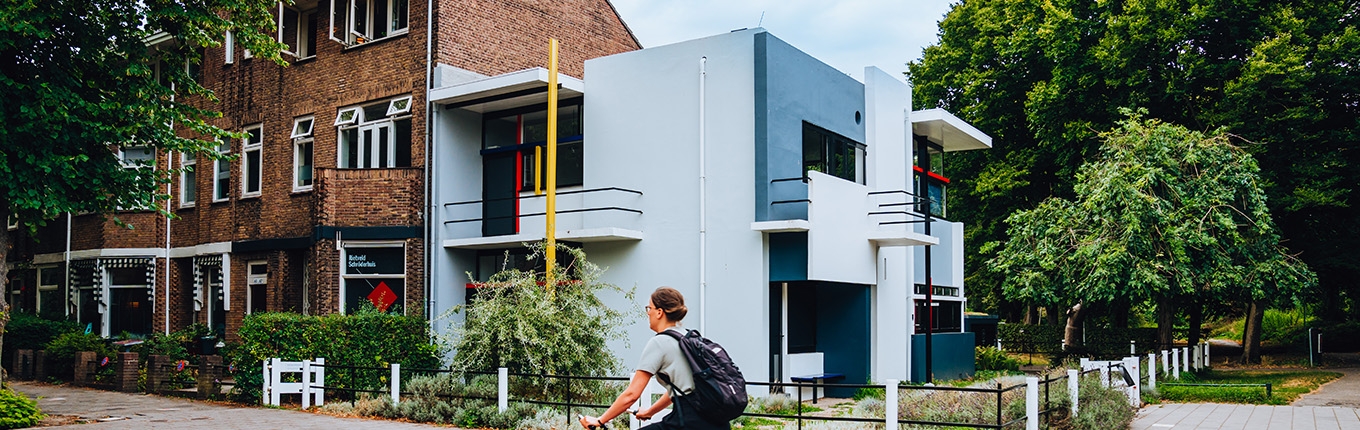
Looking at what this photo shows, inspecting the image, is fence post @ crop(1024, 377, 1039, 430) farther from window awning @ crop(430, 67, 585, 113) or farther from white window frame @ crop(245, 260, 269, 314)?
white window frame @ crop(245, 260, 269, 314)

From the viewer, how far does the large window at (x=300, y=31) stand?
22.7 m

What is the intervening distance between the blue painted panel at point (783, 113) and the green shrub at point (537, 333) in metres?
3.43

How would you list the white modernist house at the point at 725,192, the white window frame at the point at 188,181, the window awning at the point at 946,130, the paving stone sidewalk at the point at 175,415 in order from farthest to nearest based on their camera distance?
the white window frame at the point at 188,181 < the window awning at the point at 946,130 < the white modernist house at the point at 725,192 < the paving stone sidewalk at the point at 175,415

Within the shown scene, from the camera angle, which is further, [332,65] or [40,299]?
[40,299]

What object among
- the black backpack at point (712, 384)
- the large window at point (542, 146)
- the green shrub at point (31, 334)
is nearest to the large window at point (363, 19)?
the large window at point (542, 146)

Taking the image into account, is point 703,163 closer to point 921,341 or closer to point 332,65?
point 921,341

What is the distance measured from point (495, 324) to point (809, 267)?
17.0 ft

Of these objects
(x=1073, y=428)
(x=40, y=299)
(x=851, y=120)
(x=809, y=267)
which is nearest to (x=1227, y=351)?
(x=851, y=120)

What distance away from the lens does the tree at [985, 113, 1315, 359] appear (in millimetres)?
22484

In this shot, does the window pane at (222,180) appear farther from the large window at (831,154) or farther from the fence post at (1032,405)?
the fence post at (1032,405)

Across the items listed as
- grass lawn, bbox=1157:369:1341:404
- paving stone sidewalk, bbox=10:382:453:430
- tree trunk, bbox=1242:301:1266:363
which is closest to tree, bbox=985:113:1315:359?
grass lawn, bbox=1157:369:1341:404

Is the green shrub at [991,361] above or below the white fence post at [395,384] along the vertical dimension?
below

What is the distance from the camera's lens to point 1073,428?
40.5 ft

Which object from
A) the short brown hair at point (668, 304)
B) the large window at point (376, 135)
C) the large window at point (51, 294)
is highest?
the large window at point (376, 135)
